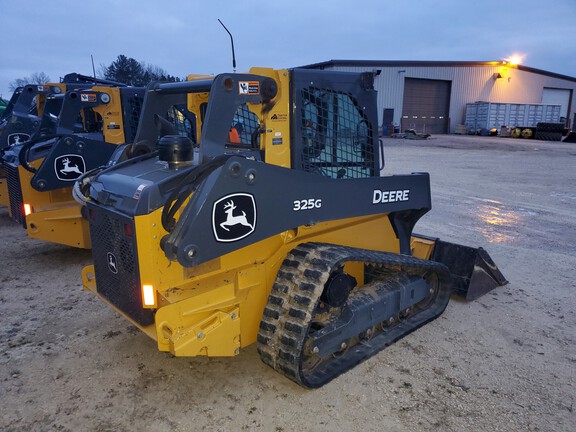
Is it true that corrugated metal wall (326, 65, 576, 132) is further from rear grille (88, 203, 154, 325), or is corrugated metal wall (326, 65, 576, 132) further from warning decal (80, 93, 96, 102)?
rear grille (88, 203, 154, 325)

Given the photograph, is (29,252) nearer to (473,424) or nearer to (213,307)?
(213,307)

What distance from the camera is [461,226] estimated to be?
8.16m

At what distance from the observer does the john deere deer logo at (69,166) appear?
20.7ft

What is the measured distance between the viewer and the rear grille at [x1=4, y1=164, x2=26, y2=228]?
6480mm

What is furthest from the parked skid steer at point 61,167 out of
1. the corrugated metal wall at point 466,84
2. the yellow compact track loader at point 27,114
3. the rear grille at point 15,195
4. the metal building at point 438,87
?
the metal building at point 438,87

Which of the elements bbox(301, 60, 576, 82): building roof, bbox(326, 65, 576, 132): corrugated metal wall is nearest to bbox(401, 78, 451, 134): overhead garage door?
bbox(326, 65, 576, 132): corrugated metal wall

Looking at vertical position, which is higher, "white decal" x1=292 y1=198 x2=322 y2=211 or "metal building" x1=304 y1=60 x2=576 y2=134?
"metal building" x1=304 y1=60 x2=576 y2=134

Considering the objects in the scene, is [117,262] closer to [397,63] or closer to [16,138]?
[16,138]

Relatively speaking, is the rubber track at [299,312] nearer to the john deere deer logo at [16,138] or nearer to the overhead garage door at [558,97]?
the john deere deer logo at [16,138]

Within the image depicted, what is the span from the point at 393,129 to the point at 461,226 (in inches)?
1136

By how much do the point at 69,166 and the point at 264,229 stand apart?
14.6 ft

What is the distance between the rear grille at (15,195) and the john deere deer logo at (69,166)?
624 mm

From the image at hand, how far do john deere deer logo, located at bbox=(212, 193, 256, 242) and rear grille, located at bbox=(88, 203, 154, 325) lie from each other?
0.58 m

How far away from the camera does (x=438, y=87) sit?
3850cm
